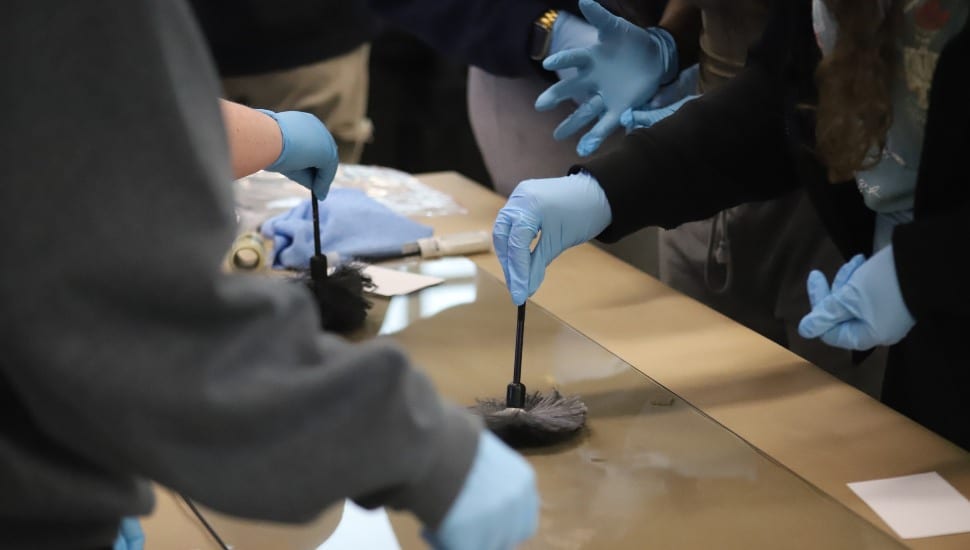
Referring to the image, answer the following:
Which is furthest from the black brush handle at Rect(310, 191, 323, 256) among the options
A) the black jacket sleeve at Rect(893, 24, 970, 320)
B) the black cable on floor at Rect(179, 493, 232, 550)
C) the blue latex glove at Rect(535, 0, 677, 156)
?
the black jacket sleeve at Rect(893, 24, 970, 320)

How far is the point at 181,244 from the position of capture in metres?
0.43

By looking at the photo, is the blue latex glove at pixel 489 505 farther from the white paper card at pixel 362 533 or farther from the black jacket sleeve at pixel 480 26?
the black jacket sleeve at pixel 480 26

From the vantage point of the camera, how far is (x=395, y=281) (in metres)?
1.28

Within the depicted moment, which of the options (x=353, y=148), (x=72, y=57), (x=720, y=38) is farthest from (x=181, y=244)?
(x=353, y=148)

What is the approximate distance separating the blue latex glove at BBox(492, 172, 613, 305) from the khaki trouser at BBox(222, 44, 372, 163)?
3.27 ft

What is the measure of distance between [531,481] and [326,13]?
159cm

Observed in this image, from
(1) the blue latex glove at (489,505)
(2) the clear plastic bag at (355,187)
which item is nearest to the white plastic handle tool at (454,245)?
(2) the clear plastic bag at (355,187)

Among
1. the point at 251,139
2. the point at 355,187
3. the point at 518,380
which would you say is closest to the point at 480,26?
the point at 355,187

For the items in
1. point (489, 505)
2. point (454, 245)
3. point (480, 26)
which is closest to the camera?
point (489, 505)

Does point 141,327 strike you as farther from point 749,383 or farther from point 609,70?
point 609,70

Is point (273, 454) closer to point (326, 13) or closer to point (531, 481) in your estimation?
point (531, 481)

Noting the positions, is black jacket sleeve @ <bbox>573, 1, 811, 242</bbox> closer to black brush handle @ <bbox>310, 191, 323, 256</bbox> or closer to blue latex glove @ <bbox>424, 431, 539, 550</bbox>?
black brush handle @ <bbox>310, 191, 323, 256</bbox>

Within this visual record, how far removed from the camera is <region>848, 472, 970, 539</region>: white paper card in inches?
32.6

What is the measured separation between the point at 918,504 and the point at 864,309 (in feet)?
0.61
